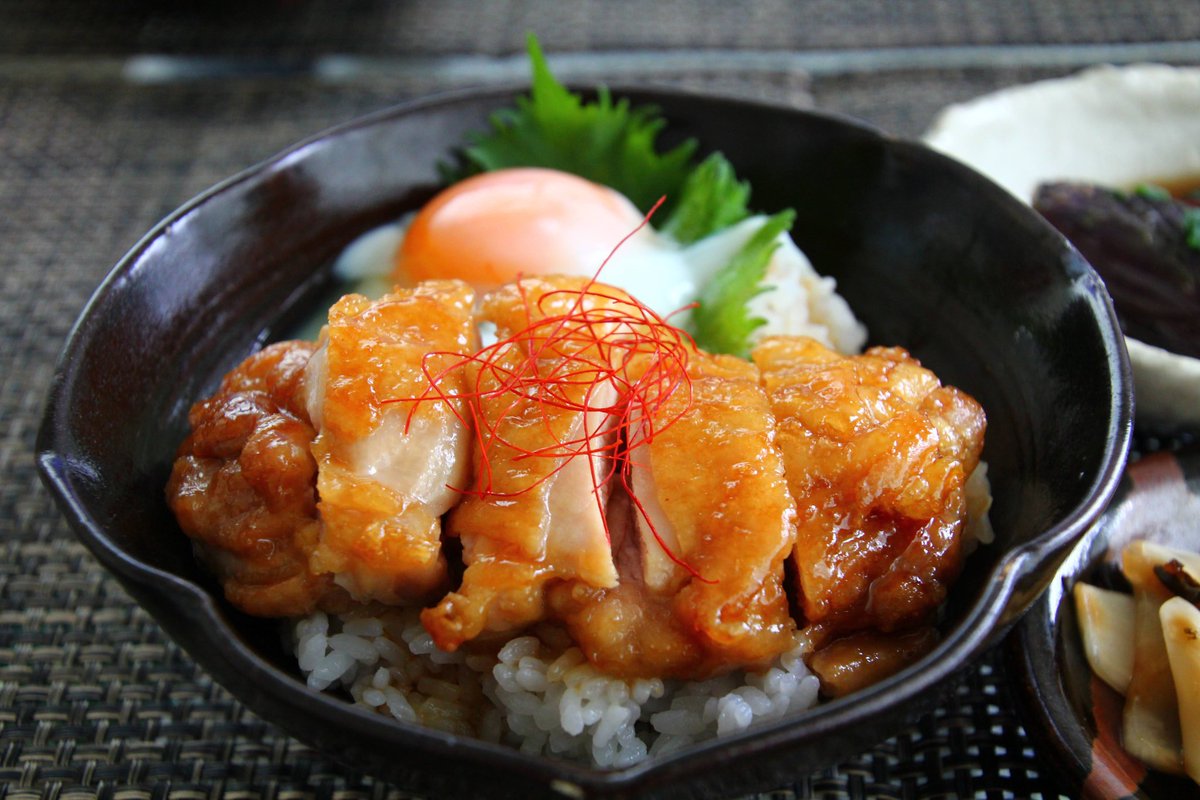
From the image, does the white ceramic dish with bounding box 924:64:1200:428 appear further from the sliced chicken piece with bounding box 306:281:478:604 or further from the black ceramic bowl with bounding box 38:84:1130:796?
the sliced chicken piece with bounding box 306:281:478:604

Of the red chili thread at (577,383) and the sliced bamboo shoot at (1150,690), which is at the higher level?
the red chili thread at (577,383)

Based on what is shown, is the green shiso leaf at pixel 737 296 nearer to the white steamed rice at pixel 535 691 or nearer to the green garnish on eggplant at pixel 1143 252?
the white steamed rice at pixel 535 691

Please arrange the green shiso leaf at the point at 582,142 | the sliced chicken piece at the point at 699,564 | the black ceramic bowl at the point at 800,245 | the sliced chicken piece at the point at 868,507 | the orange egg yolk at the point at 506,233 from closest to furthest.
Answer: the black ceramic bowl at the point at 800,245 < the sliced chicken piece at the point at 699,564 < the sliced chicken piece at the point at 868,507 < the orange egg yolk at the point at 506,233 < the green shiso leaf at the point at 582,142

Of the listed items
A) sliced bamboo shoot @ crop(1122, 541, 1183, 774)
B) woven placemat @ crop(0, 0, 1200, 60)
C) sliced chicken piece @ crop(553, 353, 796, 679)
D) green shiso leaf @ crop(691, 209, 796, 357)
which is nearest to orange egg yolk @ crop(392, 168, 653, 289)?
green shiso leaf @ crop(691, 209, 796, 357)

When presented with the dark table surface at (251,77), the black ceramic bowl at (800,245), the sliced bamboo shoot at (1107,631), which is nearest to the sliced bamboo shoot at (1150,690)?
the sliced bamboo shoot at (1107,631)

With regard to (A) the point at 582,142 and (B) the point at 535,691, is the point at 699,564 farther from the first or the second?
(A) the point at 582,142

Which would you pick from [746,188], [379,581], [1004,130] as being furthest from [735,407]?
[1004,130]

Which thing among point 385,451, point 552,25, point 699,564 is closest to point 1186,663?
point 699,564
